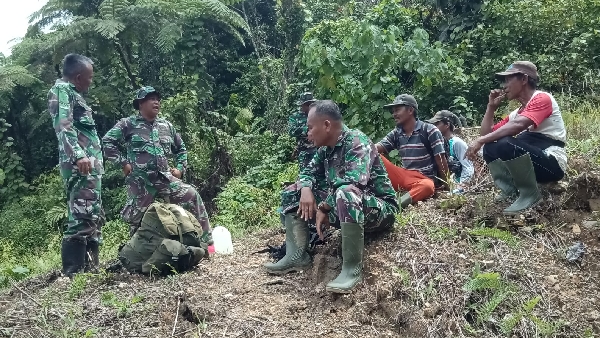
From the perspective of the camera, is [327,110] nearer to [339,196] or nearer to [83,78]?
[339,196]

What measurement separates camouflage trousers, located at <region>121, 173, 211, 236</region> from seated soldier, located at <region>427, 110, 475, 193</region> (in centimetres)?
262

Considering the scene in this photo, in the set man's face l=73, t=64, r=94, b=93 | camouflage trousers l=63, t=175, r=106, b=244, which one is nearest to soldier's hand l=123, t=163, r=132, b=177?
camouflage trousers l=63, t=175, r=106, b=244

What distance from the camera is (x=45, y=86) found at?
1114 cm

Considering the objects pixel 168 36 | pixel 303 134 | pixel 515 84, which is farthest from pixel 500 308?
pixel 168 36

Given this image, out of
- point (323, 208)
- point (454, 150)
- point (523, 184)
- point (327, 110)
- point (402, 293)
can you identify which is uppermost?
point (327, 110)

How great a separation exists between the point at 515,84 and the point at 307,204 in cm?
178

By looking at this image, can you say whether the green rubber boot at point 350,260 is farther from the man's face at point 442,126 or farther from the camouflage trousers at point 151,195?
the man's face at point 442,126

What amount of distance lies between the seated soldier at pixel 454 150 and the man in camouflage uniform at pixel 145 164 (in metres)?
2.61

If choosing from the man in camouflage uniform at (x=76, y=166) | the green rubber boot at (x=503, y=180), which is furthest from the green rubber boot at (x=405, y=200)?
the man in camouflage uniform at (x=76, y=166)

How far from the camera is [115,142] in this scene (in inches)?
201

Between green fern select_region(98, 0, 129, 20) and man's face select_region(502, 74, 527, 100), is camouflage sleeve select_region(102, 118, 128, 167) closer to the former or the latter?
man's face select_region(502, 74, 527, 100)

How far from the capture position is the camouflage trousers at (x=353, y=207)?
341cm

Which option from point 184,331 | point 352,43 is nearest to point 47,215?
point 352,43

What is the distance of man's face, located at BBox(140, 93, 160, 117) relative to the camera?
199 inches
